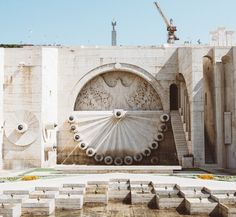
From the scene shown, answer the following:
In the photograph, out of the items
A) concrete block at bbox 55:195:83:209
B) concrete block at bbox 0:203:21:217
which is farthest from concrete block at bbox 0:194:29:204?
concrete block at bbox 55:195:83:209

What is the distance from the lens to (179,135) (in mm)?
16922

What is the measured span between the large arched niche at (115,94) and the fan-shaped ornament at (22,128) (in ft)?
9.62

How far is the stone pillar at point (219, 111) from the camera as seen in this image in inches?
576

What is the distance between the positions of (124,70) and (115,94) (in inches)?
45.2

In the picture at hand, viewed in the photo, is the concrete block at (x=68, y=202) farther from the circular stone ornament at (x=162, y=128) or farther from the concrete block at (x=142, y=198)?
the circular stone ornament at (x=162, y=128)

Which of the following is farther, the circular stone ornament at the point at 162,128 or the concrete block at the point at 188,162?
the circular stone ornament at the point at 162,128

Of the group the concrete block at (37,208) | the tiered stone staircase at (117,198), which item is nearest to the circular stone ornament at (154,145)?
the tiered stone staircase at (117,198)

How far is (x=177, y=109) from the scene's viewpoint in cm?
1838

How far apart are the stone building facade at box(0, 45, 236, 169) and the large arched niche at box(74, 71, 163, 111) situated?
43 mm

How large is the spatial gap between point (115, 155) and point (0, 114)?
4.89 metres

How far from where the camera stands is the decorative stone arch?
59.1 feet

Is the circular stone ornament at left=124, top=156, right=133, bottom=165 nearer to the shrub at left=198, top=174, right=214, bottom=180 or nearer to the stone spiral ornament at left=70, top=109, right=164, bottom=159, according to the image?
the stone spiral ornament at left=70, top=109, right=164, bottom=159

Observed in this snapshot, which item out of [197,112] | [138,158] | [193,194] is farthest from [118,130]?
[193,194]

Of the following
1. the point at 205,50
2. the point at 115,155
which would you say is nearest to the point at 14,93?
the point at 115,155
